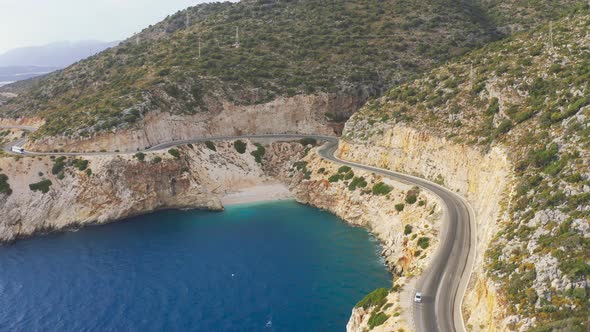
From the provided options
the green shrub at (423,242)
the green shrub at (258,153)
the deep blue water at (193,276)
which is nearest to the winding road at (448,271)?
the green shrub at (423,242)

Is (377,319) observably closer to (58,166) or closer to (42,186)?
(42,186)

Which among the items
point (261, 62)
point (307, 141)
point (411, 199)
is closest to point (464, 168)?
point (411, 199)

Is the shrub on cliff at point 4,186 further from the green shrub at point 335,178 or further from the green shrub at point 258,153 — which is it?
the green shrub at point 335,178

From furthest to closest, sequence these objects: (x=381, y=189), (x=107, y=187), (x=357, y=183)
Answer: (x=107, y=187)
(x=357, y=183)
(x=381, y=189)

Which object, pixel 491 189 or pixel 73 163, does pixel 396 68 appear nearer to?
pixel 491 189

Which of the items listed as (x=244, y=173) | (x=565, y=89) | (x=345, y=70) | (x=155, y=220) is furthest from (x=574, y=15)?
(x=155, y=220)

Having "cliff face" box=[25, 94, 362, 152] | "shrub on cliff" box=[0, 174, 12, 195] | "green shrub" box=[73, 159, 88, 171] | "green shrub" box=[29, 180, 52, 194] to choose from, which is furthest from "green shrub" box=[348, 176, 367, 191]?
"shrub on cliff" box=[0, 174, 12, 195]

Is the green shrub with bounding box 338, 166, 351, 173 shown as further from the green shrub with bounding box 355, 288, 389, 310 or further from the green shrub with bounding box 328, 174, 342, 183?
the green shrub with bounding box 355, 288, 389, 310
